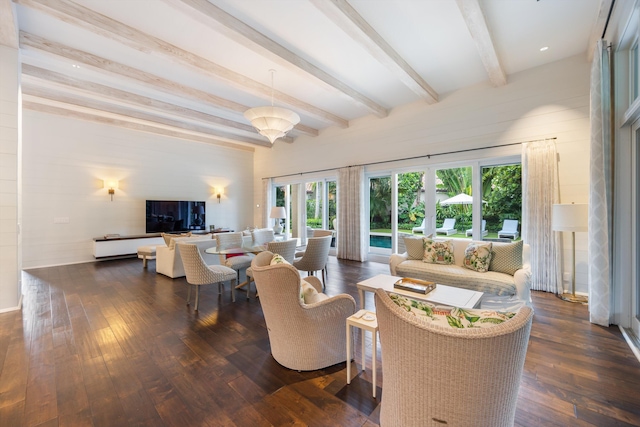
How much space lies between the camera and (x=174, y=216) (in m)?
7.66

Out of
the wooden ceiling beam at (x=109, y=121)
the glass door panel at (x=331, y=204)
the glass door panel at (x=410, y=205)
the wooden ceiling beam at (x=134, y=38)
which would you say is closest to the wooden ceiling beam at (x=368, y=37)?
the glass door panel at (x=410, y=205)

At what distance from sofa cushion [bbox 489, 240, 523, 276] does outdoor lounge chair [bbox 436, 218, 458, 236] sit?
177 centimetres

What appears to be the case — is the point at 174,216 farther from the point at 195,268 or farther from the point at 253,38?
the point at 253,38

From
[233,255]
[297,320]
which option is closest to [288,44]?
[233,255]

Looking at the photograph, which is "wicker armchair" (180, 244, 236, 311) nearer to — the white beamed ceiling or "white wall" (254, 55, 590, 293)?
the white beamed ceiling

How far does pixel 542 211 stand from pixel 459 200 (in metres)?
1.35

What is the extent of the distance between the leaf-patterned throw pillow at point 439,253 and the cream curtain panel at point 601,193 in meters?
1.52

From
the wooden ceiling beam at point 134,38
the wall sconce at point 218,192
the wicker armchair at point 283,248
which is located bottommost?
the wicker armchair at point 283,248

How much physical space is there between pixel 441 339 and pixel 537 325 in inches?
111

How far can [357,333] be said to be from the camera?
9.22ft

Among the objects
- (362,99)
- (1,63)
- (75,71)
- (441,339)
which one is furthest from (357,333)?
(75,71)

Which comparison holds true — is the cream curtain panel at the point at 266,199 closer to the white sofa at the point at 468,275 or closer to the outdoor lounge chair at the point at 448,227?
the outdoor lounge chair at the point at 448,227

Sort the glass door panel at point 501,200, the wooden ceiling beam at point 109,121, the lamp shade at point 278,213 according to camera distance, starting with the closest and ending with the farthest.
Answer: the glass door panel at point 501,200
the wooden ceiling beam at point 109,121
the lamp shade at point 278,213

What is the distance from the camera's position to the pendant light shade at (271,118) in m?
4.02
